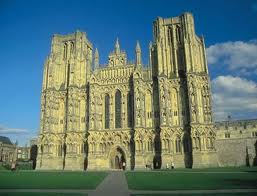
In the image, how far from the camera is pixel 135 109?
52219 mm

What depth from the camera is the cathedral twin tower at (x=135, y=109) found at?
50.0 m

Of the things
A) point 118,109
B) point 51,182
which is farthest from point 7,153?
point 51,182

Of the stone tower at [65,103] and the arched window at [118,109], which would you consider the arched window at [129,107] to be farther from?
the stone tower at [65,103]

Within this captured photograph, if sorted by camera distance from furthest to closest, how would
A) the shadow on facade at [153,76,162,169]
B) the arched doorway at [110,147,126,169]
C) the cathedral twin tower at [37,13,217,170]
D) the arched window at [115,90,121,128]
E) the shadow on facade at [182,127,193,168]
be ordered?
the arched window at [115,90,121,128]
the arched doorway at [110,147,126,169]
the shadow on facade at [153,76,162,169]
the cathedral twin tower at [37,13,217,170]
the shadow on facade at [182,127,193,168]

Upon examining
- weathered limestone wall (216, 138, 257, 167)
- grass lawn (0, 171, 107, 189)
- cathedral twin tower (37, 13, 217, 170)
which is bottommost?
grass lawn (0, 171, 107, 189)

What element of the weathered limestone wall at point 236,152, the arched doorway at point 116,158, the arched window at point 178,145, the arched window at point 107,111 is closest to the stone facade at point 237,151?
the weathered limestone wall at point 236,152

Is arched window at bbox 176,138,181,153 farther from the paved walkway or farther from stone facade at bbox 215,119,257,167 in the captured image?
the paved walkway

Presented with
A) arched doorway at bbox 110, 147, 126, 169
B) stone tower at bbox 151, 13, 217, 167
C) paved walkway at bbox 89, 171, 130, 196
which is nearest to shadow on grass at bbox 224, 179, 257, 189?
paved walkway at bbox 89, 171, 130, 196

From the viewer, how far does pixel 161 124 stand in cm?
5031

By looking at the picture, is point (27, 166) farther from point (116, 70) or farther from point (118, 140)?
point (116, 70)

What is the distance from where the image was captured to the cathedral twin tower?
1967 inches

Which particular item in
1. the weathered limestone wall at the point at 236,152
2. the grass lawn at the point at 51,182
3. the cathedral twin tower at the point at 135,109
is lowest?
the grass lawn at the point at 51,182

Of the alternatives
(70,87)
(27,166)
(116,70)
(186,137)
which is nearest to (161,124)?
(186,137)

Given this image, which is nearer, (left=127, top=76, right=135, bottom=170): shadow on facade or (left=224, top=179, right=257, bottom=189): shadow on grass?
(left=224, top=179, right=257, bottom=189): shadow on grass
